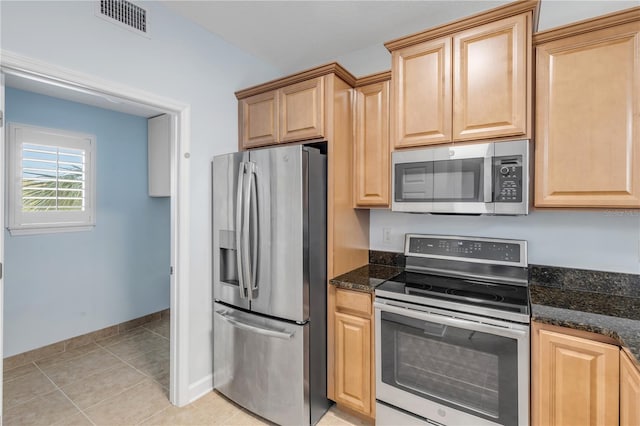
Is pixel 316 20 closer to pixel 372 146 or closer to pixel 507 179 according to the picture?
pixel 372 146

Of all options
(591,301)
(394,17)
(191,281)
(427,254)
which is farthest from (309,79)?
(591,301)

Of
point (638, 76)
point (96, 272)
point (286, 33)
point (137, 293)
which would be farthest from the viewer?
point (137, 293)

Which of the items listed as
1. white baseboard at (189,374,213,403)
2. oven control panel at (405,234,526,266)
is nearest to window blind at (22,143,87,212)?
white baseboard at (189,374,213,403)

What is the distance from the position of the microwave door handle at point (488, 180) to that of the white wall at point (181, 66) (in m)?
1.85

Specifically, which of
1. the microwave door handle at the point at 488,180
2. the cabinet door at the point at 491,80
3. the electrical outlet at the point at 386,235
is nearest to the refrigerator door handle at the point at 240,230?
the electrical outlet at the point at 386,235

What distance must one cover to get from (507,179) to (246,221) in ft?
5.12

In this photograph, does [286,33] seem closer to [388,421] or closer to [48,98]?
[48,98]

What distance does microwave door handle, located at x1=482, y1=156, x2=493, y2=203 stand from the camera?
1.66 metres

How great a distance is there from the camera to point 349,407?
1999 mm

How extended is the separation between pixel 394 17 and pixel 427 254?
1.70 m

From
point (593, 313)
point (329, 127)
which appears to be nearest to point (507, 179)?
point (593, 313)

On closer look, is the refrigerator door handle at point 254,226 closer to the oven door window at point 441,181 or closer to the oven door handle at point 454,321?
the oven door handle at point 454,321

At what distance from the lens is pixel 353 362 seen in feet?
6.47

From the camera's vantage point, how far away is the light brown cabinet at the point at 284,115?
2100 mm
